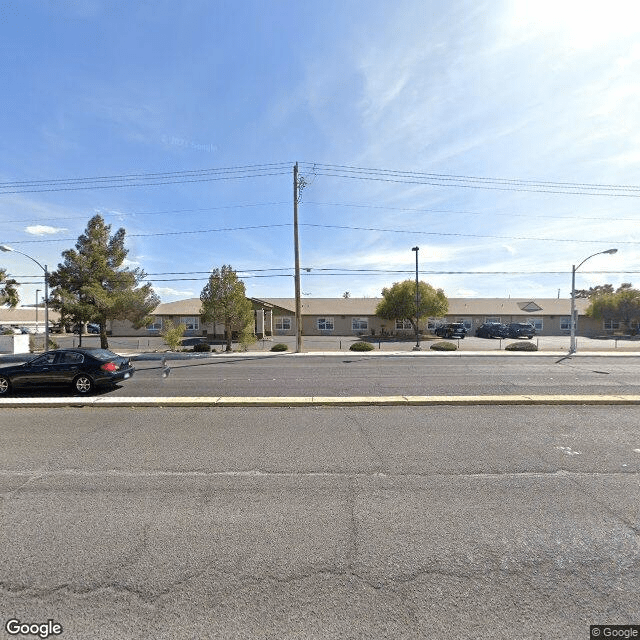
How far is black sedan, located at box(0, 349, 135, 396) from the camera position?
34.4ft

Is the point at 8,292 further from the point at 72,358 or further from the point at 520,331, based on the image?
the point at 520,331

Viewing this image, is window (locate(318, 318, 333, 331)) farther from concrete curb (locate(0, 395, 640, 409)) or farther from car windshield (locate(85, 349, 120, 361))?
concrete curb (locate(0, 395, 640, 409))

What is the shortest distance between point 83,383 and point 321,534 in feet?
33.4

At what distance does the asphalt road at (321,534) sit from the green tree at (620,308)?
2120 inches

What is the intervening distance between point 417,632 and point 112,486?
155 inches

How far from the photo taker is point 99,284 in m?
27.5

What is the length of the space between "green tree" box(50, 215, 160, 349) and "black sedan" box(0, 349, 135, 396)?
17533 mm

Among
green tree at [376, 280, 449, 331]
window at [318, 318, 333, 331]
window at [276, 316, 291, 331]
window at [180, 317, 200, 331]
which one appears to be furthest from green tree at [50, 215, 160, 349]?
green tree at [376, 280, 449, 331]

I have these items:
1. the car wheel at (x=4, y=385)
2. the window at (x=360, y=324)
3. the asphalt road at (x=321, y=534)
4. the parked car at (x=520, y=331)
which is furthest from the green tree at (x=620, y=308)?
the car wheel at (x=4, y=385)

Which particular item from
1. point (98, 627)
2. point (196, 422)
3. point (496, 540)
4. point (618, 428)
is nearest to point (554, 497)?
point (496, 540)

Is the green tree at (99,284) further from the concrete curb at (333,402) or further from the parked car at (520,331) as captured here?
the parked car at (520,331)

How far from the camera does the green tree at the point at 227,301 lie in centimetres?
2602

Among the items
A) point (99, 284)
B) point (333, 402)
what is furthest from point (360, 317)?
point (333, 402)

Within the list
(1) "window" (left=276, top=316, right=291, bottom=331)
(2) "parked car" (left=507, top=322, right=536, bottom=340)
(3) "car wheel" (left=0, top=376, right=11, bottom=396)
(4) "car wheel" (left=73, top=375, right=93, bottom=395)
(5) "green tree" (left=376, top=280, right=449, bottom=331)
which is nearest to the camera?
(3) "car wheel" (left=0, top=376, right=11, bottom=396)
